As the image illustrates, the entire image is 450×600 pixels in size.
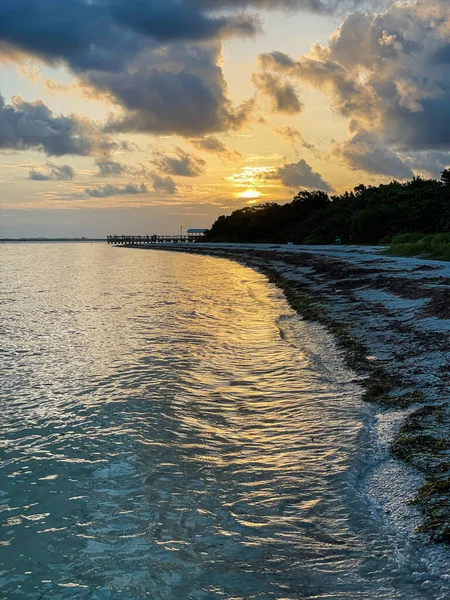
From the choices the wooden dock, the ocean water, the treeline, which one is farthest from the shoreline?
the wooden dock

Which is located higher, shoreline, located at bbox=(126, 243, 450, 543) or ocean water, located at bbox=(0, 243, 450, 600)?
shoreline, located at bbox=(126, 243, 450, 543)

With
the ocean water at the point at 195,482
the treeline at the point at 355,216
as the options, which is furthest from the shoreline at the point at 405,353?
the treeline at the point at 355,216

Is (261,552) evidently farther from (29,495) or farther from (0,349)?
(0,349)

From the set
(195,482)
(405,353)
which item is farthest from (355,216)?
(195,482)

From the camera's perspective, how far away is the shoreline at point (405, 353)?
17.0 feet

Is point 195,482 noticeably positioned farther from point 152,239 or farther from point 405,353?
point 152,239

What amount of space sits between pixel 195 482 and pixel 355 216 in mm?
56119

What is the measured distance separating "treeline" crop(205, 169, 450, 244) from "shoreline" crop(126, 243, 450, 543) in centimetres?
2948

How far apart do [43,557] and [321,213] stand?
78924 mm

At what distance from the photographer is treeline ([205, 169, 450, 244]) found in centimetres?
5309

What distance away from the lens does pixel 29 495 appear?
5.10 m

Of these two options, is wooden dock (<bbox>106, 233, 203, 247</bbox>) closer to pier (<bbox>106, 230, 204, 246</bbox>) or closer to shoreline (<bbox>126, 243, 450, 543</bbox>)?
pier (<bbox>106, 230, 204, 246</bbox>)

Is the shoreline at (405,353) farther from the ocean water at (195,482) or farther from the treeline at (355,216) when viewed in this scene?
the treeline at (355,216)

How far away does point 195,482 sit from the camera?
5.32 metres
